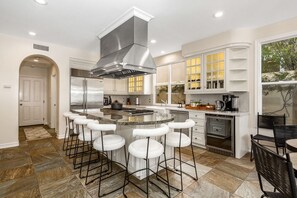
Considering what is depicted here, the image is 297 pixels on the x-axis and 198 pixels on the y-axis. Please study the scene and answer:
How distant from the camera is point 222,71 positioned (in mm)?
3688

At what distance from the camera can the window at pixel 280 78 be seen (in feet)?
10.1

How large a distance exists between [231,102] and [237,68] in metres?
0.82

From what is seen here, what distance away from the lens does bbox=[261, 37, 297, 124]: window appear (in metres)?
3.09

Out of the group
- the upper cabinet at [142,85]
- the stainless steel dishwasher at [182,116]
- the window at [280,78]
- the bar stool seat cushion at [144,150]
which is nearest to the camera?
the bar stool seat cushion at [144,150]

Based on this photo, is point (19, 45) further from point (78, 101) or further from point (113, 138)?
point (113, 138)

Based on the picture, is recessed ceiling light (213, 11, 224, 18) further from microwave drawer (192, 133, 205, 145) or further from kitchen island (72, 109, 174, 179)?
microwave drawer (192, 133, 205, 145)

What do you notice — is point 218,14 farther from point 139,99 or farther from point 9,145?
point 9,145

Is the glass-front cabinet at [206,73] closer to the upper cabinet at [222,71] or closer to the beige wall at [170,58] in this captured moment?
the upper cabinet at [222,71]

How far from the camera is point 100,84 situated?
17.2ft

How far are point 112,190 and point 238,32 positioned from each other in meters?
4.04

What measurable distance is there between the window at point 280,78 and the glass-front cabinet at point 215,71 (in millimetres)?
827

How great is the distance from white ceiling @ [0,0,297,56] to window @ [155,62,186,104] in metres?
1.37

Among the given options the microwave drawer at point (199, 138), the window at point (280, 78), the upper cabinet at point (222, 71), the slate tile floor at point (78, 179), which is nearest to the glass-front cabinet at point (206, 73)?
the upper cabinet at point (222, 71)

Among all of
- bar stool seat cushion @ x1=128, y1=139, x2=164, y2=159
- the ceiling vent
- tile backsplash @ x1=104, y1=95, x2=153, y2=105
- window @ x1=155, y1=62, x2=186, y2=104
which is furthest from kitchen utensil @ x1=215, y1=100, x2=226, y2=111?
the ceiling vent
